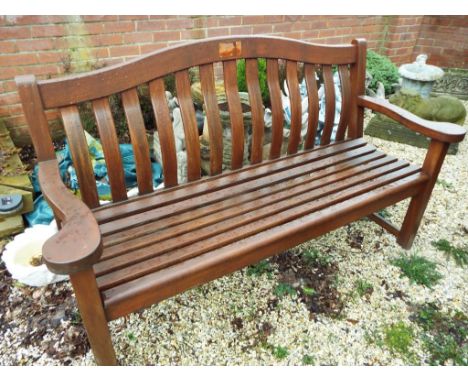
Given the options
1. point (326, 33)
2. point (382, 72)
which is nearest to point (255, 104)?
point (326, 33)

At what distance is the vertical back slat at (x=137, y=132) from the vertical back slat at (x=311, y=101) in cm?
102

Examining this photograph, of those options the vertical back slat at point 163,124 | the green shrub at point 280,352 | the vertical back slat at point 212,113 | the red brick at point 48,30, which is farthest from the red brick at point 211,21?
the green shrub at point 280,352

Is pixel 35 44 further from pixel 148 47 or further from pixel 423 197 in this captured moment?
pixel 423 197

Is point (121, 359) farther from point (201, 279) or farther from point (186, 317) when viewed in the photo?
point (201, 279)

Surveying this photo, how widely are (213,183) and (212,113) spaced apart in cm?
37

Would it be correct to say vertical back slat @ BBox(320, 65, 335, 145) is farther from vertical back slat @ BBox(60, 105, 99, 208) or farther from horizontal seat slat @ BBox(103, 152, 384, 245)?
vertical back slat @ BBox(60, 105, 99, 208)

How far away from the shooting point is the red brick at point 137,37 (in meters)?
3.31

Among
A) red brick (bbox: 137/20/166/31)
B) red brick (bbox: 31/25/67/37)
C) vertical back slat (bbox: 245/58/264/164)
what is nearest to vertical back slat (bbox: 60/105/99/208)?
vertical back slat (bbox: 245/58/264/164)

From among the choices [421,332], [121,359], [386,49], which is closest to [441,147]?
[421,332]

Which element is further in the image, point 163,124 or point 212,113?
point 212,113

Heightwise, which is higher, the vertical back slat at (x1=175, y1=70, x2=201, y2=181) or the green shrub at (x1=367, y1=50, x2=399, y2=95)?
the vertical back slat at (x1=175, y1=70, x2=201, y2=181)

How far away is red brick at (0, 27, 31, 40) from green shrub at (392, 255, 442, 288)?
3.18 meters

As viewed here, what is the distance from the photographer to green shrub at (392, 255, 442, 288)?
2.27 metres

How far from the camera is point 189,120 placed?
1899 millimetres
